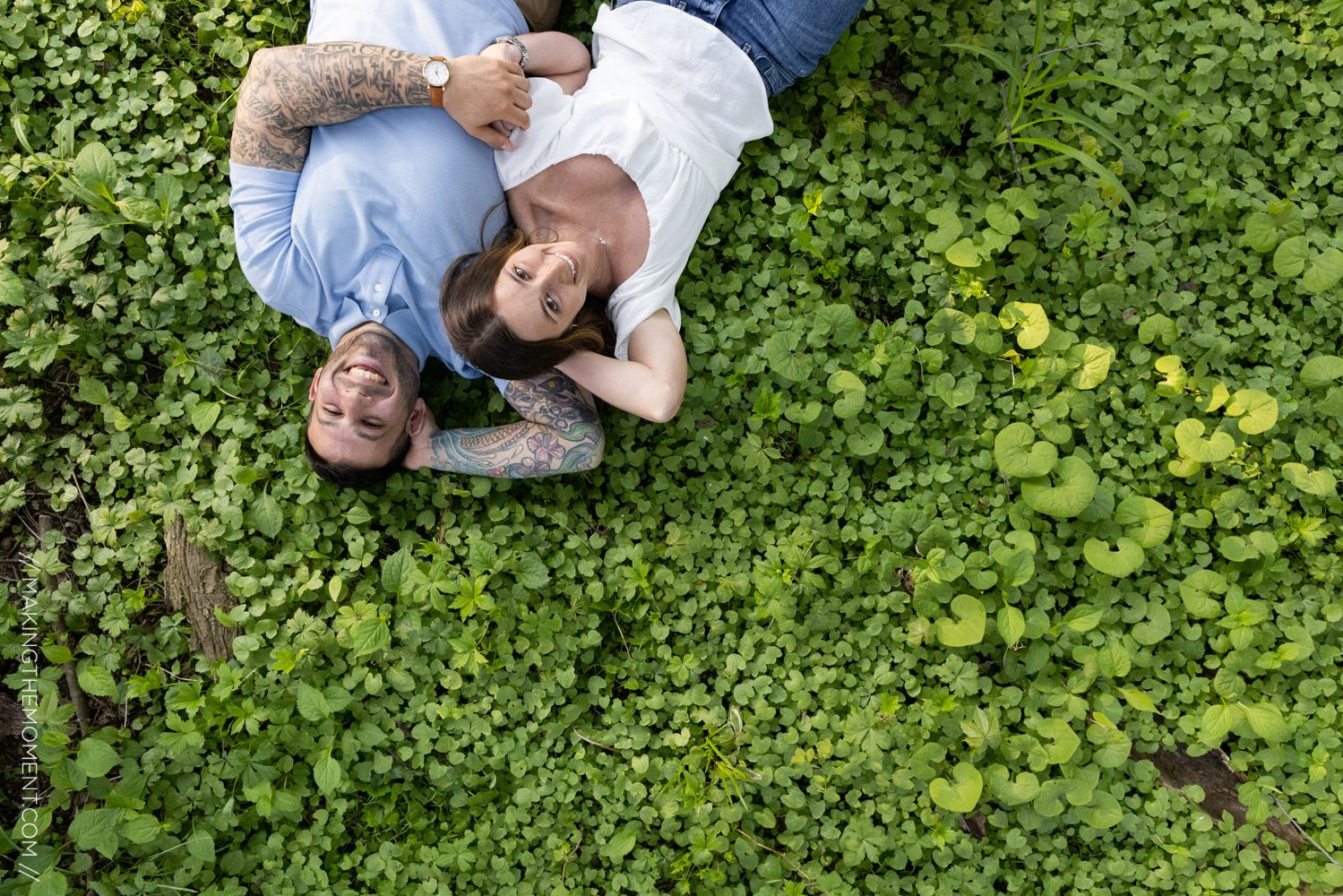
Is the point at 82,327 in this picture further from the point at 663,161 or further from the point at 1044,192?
the point at 1044,192

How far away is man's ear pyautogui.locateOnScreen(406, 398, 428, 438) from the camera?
3.53 metres

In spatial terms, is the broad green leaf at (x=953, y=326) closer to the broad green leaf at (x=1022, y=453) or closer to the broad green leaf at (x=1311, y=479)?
the broad green leaf at (x=1022, y=453)

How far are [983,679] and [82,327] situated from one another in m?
4.27

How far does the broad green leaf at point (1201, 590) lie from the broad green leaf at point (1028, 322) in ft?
4.05

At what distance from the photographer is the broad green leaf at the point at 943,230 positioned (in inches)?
144

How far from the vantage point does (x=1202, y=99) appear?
153 inches

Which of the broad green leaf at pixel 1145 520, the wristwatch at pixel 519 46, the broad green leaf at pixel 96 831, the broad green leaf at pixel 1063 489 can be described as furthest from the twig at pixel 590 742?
the wristwatch at pixel 519 46

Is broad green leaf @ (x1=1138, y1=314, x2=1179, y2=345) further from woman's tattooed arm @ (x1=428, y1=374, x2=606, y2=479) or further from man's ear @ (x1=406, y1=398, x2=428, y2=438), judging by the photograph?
man's ear @ (x1=406, y1=398, x2=428, y2=438)

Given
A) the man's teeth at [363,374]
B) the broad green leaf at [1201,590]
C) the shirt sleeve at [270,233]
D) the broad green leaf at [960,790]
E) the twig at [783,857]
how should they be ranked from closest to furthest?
the man's teeth at [363,374]
the shirt sleeve at [270,233]
the broad green leaf at [960,790]
the twig at [783,857]
the broad green leaf at [1201,590]

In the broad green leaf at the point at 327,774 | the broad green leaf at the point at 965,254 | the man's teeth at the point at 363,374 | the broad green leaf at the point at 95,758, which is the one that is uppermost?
the broad green leaf at the point at 965,254

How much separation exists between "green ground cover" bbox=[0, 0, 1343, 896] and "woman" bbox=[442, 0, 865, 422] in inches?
14.8

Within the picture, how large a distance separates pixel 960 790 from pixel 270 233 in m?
3.64

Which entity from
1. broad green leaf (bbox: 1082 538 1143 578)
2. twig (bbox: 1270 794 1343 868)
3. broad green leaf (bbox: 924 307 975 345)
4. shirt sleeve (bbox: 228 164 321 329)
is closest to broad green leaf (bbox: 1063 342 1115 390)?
broad green leaf (bbox: 924 307 975 345)

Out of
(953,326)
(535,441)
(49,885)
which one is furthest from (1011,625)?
(49,885)
